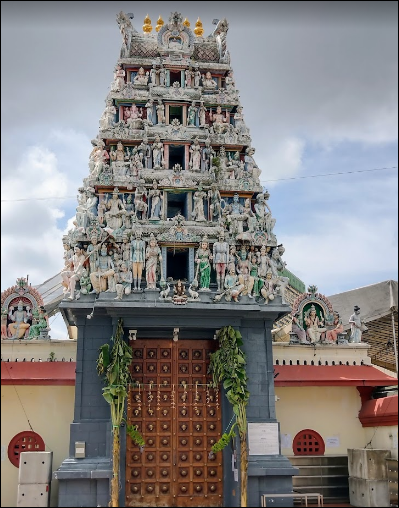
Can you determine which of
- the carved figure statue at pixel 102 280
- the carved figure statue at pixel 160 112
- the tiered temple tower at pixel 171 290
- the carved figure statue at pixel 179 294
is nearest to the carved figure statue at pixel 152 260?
the tiered temple tower at pixel 171 290

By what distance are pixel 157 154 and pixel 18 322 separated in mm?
8228

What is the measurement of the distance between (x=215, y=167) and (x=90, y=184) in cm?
483

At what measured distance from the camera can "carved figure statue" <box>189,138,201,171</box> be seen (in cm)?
2184

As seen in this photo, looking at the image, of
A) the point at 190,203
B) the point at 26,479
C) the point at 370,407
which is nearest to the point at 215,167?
the point at 190,203

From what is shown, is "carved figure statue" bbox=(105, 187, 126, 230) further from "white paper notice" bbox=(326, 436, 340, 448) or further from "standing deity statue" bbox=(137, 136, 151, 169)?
"white paper notice" bbox=(326, 436, 340, 448)

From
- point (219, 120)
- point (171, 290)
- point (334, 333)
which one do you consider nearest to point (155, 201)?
point (171, 290)

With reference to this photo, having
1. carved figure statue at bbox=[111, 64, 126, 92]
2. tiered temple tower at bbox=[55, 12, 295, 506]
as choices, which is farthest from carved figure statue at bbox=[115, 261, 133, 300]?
carved figure statue at bbox=[111, 64, 126, 92]

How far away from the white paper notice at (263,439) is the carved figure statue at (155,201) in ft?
26.2

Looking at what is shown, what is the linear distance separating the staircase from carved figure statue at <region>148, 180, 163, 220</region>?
10026mm

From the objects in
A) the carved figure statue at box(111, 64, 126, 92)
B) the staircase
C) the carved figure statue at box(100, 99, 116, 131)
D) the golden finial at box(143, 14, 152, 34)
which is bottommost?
the staircase

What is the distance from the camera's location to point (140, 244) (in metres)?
19.6

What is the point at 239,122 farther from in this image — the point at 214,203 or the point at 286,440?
the point at 286,440

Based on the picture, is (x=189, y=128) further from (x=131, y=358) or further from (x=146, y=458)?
(x=146, y=458)

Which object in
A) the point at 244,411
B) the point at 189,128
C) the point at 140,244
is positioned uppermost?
the point at 189,128
